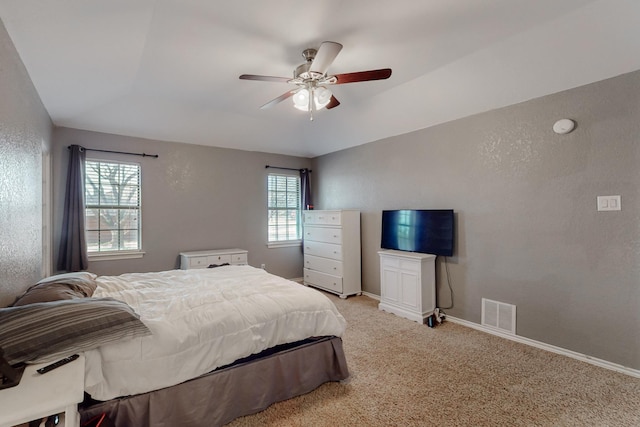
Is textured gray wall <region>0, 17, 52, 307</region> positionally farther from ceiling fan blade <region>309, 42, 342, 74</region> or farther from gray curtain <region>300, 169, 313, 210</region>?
gray curtain <region>300, 169, 313, 210</region>

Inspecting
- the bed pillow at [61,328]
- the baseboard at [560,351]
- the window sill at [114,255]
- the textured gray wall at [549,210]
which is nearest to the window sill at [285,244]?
the window sill at [114,255]

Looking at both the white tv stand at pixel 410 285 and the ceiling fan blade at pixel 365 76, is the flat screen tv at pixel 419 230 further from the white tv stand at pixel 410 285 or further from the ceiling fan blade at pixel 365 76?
the ceiling fan blade at pixel 365 76

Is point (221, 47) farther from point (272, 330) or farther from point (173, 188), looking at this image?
point (173, 188)

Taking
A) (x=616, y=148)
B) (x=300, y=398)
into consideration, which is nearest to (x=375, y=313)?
(x=300, y=398)

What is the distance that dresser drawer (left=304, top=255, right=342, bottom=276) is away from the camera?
15.7ft

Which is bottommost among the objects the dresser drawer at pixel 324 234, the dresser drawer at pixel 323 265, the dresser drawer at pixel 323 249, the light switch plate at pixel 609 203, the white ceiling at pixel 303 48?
the dresser drawer at pixel 323 265

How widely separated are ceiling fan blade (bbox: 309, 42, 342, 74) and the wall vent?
2997 millimetres

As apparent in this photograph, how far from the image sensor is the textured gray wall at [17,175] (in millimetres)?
1758

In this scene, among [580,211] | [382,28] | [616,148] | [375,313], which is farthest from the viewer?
[375,313]

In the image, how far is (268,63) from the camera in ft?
9.43

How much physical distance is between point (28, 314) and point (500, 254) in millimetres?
3839

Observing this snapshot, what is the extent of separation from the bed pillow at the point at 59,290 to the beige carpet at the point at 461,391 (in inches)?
54.6

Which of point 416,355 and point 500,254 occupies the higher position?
point 500,254

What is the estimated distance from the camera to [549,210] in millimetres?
2916
